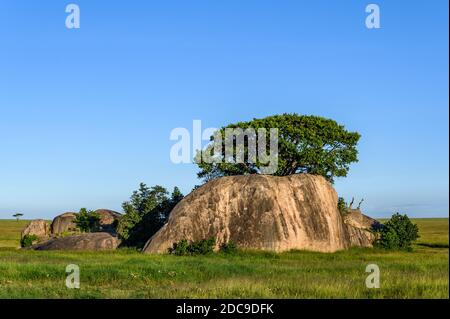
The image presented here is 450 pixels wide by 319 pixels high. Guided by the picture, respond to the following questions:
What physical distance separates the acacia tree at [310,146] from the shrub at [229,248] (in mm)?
14583

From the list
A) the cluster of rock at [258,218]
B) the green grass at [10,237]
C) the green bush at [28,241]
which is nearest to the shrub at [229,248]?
the cluster of rock at [258,218]

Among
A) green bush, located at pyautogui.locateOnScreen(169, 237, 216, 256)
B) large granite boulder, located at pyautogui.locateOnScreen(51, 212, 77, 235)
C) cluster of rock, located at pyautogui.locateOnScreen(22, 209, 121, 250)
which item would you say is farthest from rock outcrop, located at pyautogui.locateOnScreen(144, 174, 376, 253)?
large granite boulder, located at pyautogui.locateOnScreen(51, 212, 77, 235)

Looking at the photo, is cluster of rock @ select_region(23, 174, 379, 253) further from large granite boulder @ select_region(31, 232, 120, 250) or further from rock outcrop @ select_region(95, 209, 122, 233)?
rock outcrop @ select_region(95, 209, 122, 233)

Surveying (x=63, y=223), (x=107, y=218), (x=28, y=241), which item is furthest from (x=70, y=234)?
(x=63, y=223)

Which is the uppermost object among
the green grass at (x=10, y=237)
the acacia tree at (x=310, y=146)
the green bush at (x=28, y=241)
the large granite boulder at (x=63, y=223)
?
the acacia tree at (x=310, y=146)

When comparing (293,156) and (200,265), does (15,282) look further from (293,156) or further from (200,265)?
(293,156)

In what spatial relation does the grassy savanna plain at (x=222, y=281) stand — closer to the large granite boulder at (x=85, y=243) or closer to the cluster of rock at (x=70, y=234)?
the large granite boulder at (x=85, y=243)

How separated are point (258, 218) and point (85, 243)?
1629cm

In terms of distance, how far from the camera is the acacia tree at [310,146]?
57.2 meters

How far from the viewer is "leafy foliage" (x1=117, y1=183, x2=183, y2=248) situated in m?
52.7

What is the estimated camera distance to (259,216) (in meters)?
46.5

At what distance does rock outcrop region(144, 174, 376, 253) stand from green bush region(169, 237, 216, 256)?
0.76 meters

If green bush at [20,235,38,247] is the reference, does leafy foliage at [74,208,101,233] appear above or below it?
above
